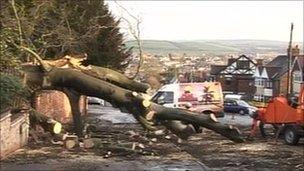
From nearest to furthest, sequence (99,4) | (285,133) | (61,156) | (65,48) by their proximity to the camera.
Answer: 1. (61,156)
2. (285,133)
3. (65,48)
4. (99,4)

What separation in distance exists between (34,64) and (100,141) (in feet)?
10.9

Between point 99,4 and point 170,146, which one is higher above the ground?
point 99,4

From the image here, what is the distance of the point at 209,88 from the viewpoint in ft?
105

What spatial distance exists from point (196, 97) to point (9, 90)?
18.3 m

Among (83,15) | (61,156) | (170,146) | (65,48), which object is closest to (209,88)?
(83,15)

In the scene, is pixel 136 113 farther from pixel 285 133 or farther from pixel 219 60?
pixel 219 60

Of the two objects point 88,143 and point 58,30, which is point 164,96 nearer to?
point 58,30

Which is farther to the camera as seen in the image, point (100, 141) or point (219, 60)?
point (219, 60)

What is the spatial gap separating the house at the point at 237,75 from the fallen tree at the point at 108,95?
85172 mm

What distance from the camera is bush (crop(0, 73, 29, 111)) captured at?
46.3ft

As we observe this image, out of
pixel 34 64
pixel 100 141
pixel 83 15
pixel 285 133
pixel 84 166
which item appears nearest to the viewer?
pixel 84 166

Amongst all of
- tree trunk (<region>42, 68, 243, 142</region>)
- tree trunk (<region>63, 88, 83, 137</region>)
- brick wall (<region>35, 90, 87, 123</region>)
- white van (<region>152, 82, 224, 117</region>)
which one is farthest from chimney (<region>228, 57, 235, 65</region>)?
tree trunk (<region>63, 88, 83, 137</region>)

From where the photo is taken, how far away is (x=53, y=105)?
23250 millimetres

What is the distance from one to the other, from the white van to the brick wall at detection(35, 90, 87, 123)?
6834 mm
